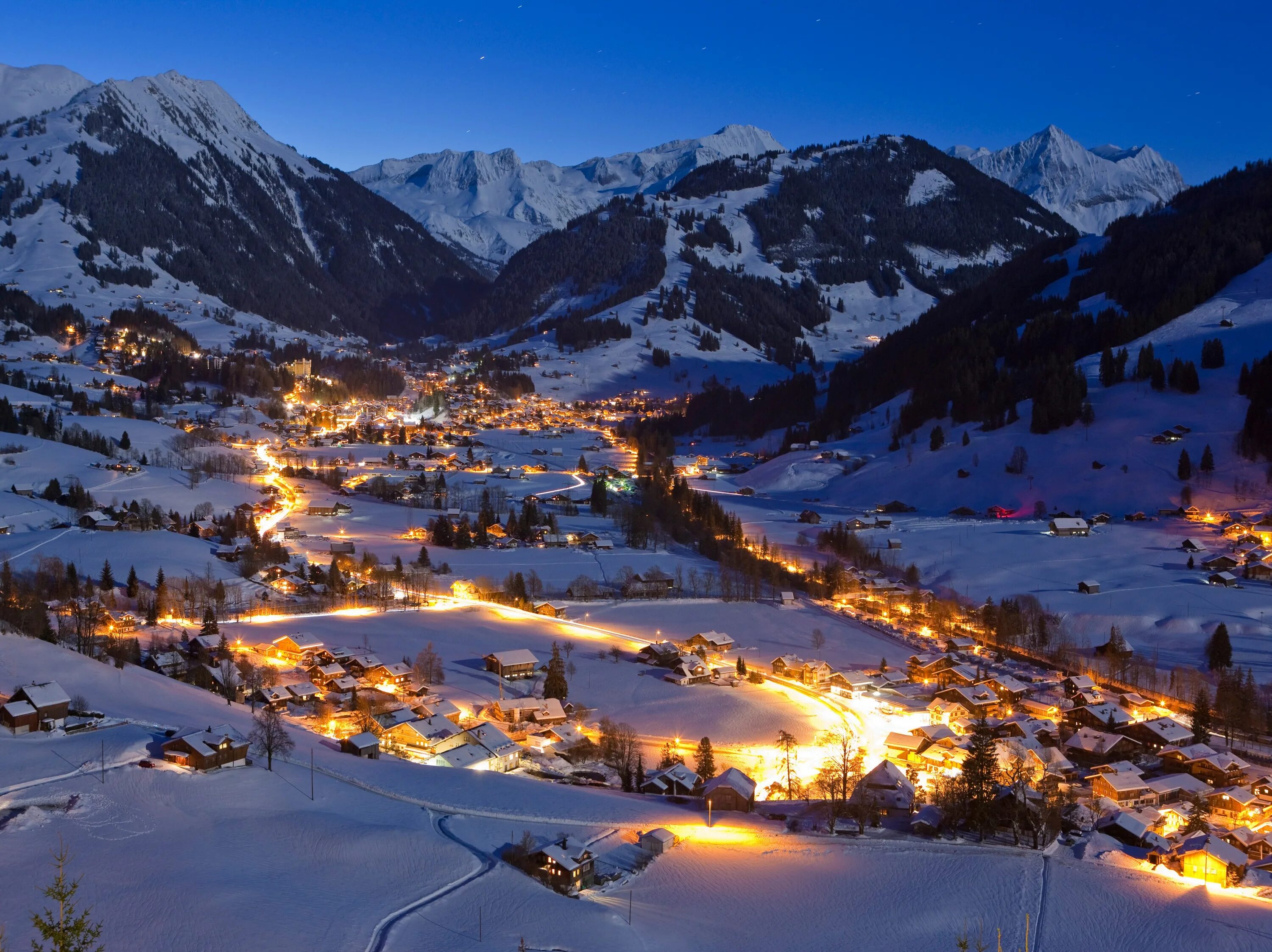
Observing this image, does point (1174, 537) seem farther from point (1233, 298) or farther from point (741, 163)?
point (741, 163)

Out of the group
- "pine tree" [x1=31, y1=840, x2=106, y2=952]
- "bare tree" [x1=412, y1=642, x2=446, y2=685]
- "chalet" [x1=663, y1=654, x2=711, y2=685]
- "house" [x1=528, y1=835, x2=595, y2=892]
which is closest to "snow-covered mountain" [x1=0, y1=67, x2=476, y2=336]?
"bare tree" [x1=412, y1=642, x2=446, y2=685]

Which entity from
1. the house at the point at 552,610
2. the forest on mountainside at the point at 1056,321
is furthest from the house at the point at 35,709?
the forest on mountainside at the point at 1056,321

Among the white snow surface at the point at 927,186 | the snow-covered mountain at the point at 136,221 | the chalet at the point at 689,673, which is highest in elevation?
the white snow surface at the point at 927,186

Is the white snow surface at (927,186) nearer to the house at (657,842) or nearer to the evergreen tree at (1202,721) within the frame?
the evergreen tree at (1202,721)

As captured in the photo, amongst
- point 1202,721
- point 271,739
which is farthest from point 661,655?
point 1202,721

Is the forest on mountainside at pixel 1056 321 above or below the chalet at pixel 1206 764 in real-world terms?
above

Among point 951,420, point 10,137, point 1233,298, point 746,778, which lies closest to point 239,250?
point 10,137
